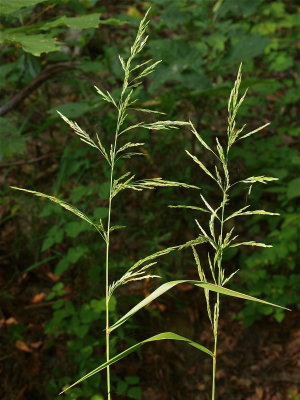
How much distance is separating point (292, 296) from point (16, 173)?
2.05 meters

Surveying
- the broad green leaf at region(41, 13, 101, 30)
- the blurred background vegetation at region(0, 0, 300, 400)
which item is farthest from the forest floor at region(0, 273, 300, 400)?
the broad green leaf at region(41, 13, 101, 30)

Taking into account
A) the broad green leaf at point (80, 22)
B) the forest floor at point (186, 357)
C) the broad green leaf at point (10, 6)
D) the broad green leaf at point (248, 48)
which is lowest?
the forest floor at point (186, 357)

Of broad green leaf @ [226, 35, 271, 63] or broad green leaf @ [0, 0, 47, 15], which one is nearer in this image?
broad green leaf @ [0, 0, 47, 15]

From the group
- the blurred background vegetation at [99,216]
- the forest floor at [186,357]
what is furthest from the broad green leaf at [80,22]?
the forest floor at [186,357]

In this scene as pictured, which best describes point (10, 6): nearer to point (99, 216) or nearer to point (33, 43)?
point (33, 43)

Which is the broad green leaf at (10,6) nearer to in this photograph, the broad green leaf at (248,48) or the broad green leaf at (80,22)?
the broad green leaf at (80,22)

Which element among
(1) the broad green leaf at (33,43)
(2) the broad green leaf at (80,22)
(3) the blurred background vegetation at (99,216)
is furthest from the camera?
(3) the blurred background vegetation at (99,216)

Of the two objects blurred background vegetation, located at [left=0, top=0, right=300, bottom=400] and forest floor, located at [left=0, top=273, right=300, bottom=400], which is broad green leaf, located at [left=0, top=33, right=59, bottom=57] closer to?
blurred background vegetation, located at [left=0, top=0, right=300, bottom=400]

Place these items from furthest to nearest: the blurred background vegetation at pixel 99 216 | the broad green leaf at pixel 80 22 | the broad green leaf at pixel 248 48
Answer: the broad green leaf at pixel 248 48 → the blurred background vegetation at pixel 99 216 → the broad green leaf at pixel 80 22

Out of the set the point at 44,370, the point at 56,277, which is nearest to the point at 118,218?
the point at 56,277

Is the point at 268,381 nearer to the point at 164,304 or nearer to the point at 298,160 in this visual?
the point at 164,304

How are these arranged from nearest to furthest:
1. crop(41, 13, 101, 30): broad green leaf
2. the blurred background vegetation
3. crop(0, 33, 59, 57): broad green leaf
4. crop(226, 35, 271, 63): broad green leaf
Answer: crop(0, 33, 59, 57): broad green leaf → crop(41, 13, 101, 30): broad green leaf → the blurred background vegetation → crop(226, 35, 271, 63): broad green leaf

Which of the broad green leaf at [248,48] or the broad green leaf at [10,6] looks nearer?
the broad green leaf at [10,6]

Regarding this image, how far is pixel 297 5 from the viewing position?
17.7 ft
